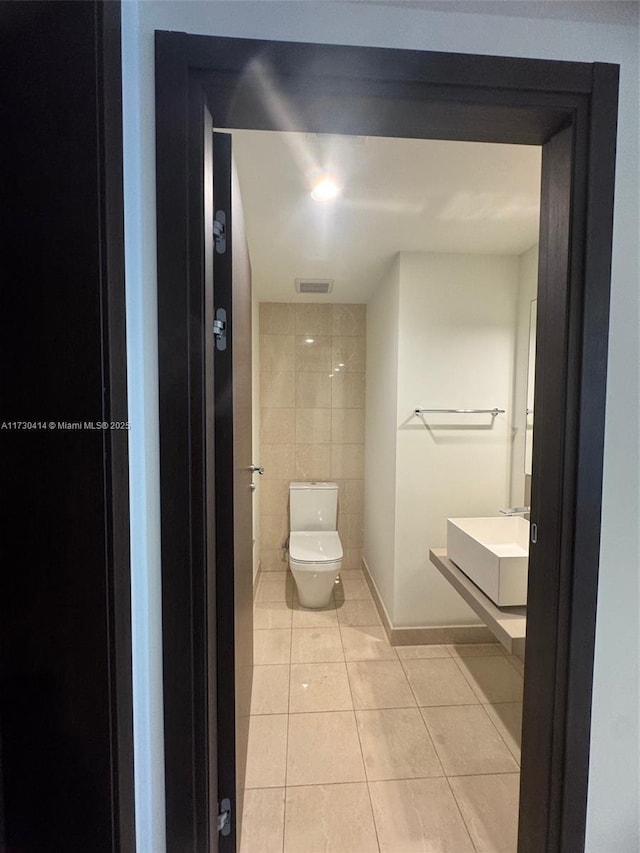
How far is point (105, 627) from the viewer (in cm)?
63

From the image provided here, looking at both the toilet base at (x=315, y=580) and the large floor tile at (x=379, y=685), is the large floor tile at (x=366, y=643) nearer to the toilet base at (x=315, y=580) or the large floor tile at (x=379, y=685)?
the large floor tile at (x=379, y=685)

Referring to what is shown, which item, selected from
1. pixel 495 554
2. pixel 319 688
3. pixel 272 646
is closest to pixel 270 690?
pixel 319 688

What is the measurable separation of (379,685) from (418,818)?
2.03 ft

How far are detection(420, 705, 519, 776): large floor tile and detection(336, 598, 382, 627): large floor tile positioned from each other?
0.76 m

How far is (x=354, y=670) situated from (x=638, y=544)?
1614 millimetres

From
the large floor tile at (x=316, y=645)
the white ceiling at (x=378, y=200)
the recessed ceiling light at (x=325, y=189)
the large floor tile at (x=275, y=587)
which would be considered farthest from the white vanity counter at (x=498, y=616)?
the recessed ceiling light at (x=325, y=189)

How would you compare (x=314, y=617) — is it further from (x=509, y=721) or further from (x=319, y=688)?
(x=509, y=721)

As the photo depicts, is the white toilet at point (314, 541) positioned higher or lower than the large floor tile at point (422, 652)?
higher

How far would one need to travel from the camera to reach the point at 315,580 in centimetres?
251

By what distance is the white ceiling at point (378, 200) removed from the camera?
4.25 feet

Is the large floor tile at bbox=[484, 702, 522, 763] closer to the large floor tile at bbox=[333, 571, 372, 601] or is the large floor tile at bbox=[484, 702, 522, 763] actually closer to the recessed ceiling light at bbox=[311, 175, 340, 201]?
the large floor tile at bbox=[333, 571, 372, 601]

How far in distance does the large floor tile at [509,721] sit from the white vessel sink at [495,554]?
0.68 meters

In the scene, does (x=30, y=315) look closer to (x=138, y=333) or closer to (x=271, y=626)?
(x=138, y=333)

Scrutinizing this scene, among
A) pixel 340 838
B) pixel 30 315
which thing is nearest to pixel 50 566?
pixel 30 315
